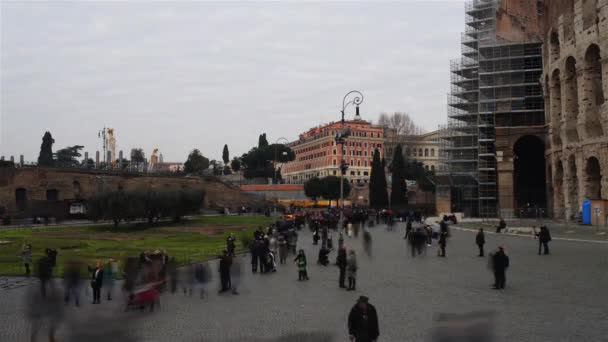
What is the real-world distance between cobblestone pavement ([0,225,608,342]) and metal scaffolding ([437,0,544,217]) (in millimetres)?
31945

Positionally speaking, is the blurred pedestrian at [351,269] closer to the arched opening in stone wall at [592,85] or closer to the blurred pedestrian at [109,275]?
the blurred pedestrian at [109,275]

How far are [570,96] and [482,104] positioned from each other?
1063 centimetres

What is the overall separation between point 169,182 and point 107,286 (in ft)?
192

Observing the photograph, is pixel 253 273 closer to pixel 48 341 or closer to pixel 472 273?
pixel 472 273

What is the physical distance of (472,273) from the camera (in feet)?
55.5

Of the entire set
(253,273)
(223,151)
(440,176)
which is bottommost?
(253,273)

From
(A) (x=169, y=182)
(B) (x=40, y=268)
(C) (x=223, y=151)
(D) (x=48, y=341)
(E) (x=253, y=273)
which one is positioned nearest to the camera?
(D) (x=48, y=341)

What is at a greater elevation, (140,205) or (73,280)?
(140,205)

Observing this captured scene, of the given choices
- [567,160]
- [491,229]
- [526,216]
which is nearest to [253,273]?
[491,229]

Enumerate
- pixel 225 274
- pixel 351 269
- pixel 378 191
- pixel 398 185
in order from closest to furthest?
pixel 351 269 → pixel 225 274 → pixel 398 185 → pixel 378 191

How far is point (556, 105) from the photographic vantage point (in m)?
43.8

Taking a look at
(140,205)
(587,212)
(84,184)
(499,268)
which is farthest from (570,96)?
(84,184)

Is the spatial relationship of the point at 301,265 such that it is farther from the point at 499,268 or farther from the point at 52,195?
the point at 52,195

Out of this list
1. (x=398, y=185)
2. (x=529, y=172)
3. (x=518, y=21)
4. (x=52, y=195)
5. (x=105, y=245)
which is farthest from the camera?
(x=398, y=185)
